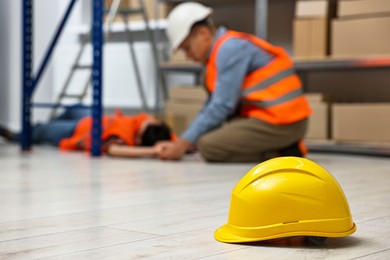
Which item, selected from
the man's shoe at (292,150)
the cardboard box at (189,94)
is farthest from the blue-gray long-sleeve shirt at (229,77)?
the cardboard box at (189,94)

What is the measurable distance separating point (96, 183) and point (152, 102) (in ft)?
10.0

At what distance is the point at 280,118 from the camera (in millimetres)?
3336

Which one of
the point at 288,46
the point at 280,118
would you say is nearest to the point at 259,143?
the point at 280,118

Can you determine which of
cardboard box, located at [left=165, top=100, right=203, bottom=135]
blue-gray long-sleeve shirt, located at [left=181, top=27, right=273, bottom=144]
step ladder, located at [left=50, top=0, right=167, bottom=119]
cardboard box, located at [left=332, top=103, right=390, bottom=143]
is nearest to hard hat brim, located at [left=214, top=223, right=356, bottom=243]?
blue-gray long-sleeve shirt, located at [left=181, top=27, right=273, bottom=144]

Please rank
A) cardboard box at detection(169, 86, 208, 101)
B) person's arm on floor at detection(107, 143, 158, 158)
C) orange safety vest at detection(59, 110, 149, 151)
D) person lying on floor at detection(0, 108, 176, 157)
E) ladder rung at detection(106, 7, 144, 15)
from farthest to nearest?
ladder rung at detection(106, 7, 144, 15), cardboard box at detection(169, 86, 208, 101), orange safety vest at detection(59, 110, 149, 151), person lying on floor at detection(0, 108, 176, 157), person's arm on floor at detection(107, 143, 158, 158)

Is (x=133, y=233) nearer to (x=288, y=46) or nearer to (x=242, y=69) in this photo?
(x=242, y=69)

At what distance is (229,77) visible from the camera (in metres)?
3.32

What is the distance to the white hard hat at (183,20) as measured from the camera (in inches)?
136

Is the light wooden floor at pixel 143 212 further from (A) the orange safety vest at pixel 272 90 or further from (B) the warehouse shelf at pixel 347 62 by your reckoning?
(B) the warehouse shelf at pixel 347 62

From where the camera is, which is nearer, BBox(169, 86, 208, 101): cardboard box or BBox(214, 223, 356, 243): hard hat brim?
BBox(214, 223, 356, 243): hard hat brim

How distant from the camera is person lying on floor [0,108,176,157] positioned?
380cm

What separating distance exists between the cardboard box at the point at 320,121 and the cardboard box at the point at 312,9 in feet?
1.79

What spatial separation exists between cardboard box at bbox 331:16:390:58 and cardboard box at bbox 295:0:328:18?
103mm

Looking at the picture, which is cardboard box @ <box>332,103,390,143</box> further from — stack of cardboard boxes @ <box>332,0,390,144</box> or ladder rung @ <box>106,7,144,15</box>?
ladder rung @ <box>106,7,144,15</box>
